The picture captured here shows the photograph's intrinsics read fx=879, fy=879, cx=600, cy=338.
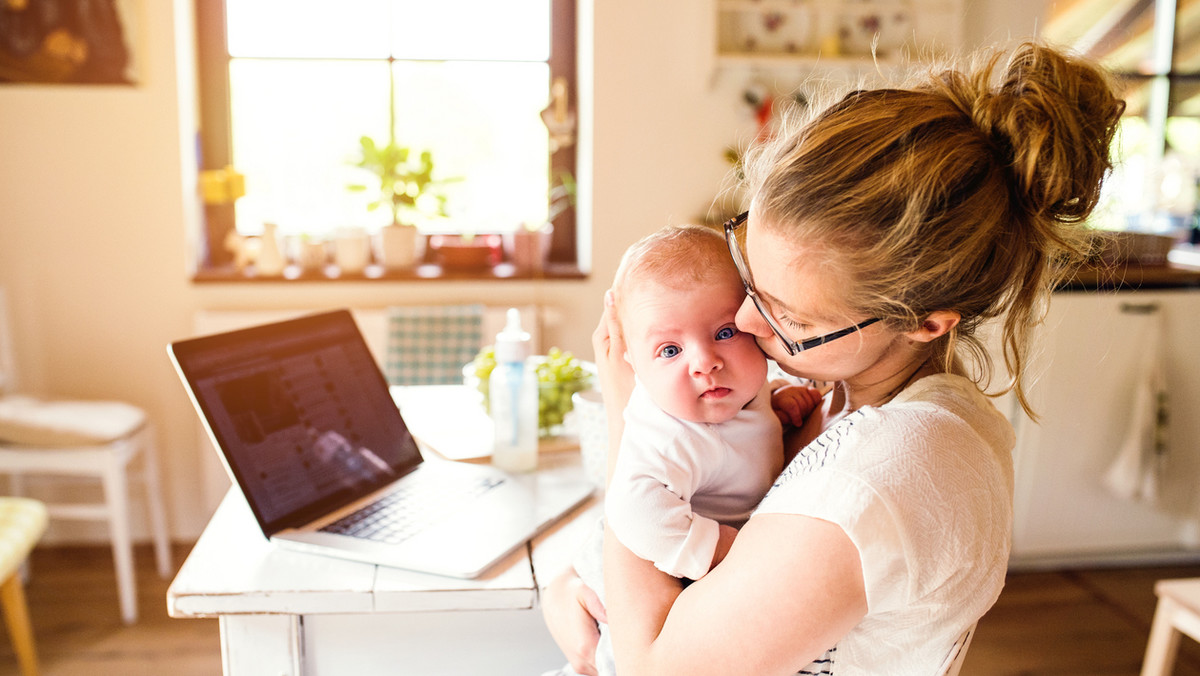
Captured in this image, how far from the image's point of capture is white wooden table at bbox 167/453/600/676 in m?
0.96

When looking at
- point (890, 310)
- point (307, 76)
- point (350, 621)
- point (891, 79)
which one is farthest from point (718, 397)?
point (307, 76)

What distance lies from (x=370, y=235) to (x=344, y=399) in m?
2.00

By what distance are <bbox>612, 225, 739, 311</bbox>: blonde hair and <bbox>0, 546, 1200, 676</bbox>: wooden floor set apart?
5.85 ft

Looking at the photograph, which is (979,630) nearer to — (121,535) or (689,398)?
(689,398)

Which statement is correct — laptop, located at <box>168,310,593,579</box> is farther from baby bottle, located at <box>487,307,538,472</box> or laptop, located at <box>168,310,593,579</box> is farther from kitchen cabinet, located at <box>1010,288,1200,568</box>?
kitchen cabinet, located at <box>1010,288,1200,568</box>

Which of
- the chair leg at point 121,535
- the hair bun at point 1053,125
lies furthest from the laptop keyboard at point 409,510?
the chair leg at point 121,535

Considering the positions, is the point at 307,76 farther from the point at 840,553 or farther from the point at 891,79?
the point at 840,553

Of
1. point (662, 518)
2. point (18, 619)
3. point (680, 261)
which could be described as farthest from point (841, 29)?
point (18, 619)

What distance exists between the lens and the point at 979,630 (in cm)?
248

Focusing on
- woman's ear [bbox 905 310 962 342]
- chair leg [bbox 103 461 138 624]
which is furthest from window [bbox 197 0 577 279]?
woman's ear [bbox 905 310 962 342]

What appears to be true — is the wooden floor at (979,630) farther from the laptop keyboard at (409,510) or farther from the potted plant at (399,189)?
the laptop keyboard at (409,510)

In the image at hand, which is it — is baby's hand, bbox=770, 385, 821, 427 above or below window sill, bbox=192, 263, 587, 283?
above

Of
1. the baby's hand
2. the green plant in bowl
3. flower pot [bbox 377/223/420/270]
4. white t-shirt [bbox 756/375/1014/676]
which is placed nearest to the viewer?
white t-shirt [bbox 756/375/1014/676]

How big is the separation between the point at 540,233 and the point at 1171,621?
2.13m
